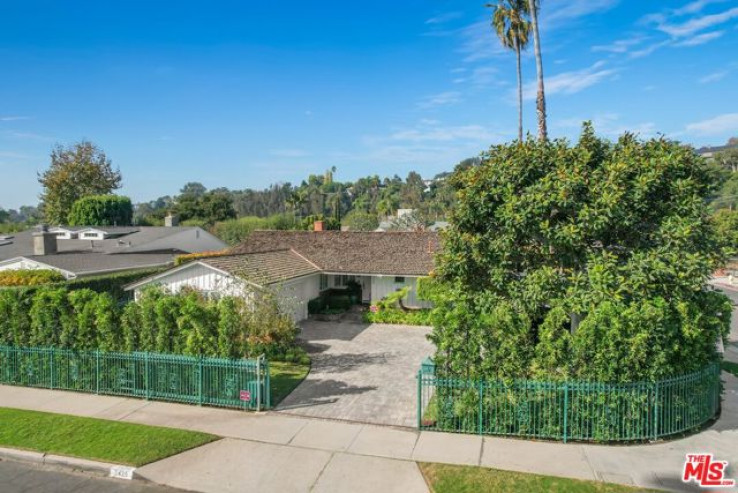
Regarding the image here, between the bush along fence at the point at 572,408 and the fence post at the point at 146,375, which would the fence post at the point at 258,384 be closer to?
the fence post at the point at 146,375

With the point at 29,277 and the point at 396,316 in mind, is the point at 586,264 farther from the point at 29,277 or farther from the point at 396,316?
the point at 29,277

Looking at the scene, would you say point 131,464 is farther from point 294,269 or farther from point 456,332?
point 294,269

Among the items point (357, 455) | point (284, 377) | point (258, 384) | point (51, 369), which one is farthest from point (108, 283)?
point (357, 455)

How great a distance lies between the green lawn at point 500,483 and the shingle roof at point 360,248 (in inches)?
696

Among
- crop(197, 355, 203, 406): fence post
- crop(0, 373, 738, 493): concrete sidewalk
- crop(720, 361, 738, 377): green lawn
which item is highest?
crop(197, 355, 203, 406): fence post

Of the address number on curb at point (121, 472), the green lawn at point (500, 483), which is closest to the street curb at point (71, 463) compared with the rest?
the address number on curb at point (121, 472)

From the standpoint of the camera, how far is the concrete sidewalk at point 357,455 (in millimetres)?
9953

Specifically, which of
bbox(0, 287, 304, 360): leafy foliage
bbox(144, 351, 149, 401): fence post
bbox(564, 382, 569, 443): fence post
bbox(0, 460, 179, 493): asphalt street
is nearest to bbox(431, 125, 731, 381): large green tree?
bbox(564, 382, 569, 443): fence post

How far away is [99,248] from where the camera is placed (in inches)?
1550

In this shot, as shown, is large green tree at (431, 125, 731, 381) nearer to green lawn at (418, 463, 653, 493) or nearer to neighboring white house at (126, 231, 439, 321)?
green lawn at (418, 463, 653, 493)

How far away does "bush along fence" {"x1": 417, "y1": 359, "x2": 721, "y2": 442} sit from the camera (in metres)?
11.4

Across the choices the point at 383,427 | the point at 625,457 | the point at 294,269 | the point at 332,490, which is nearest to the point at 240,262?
the point at 294,269

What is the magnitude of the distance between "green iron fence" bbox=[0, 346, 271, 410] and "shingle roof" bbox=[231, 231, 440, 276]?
49.6 ft

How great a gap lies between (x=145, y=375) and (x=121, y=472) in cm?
432
